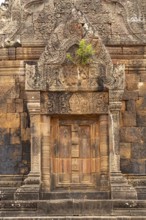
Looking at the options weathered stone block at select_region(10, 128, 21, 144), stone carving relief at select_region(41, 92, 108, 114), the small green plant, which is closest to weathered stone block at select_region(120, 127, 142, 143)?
stone carving relief at select_region(41, 92, 108, 114)

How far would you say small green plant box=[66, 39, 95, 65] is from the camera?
11766 millimetres

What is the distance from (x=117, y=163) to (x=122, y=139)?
0.87 m

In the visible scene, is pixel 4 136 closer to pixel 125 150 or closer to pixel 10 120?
pixel 10 120

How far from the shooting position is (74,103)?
39.6 feet

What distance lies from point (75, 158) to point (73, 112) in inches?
48.3

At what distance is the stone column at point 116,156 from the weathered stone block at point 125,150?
1.81ft

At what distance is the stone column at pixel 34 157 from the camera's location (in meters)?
11.5

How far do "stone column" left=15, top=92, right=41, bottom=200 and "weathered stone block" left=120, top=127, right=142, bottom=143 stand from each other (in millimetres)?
2312

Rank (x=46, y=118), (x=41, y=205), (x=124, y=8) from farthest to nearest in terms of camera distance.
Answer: (x=124, y=8)
(x=46, y=118)
(x=41, y=205)

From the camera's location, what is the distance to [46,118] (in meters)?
12.1

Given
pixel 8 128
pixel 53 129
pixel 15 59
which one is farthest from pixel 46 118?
pixel 15 59

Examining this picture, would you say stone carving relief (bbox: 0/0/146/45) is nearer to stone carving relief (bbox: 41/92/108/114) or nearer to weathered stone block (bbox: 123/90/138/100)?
weathered stone block (bbox: 123/90/138/100)

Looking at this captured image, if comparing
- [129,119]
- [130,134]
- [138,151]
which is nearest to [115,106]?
[129,119]

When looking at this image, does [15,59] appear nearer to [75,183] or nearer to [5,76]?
[5,76]
